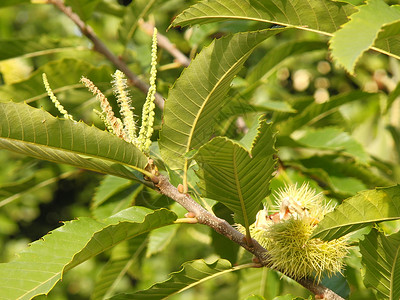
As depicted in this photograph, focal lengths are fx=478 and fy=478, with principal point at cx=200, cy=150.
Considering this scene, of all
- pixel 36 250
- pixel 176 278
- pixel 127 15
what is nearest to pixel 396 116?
pixel 127 15

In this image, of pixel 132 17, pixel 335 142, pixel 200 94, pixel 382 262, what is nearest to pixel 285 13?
pixel 200 94

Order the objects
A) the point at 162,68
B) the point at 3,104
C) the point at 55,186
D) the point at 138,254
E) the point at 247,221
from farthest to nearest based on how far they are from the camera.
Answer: the point at 55,186
the point at 162,68
the point at 138,254
the point at 247,221
the point at 3,104

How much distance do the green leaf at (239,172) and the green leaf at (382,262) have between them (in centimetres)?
25

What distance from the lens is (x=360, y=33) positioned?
76 cm

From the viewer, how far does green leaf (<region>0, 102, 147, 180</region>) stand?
35.1 inches

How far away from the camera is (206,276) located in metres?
1.11

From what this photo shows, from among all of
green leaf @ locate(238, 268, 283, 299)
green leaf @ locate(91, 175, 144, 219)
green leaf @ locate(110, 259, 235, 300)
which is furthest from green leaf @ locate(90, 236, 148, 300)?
green leaf @ locate(110, 259, 235, 300)

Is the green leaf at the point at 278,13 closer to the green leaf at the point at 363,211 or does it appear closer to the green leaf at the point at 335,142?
the green leaf at the point at 363,211

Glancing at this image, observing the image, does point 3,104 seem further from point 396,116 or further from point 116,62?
point 396,116

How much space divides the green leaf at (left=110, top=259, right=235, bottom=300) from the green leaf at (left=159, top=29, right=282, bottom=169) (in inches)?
8.9

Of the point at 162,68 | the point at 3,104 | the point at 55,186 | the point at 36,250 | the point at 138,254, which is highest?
the point at 3,104

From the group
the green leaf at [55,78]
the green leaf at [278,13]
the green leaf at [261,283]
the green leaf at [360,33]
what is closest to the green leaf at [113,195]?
the green leaf at [55,78]

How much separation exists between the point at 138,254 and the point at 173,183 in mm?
833

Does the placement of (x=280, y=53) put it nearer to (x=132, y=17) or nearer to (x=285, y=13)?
(x=132, y=17)
